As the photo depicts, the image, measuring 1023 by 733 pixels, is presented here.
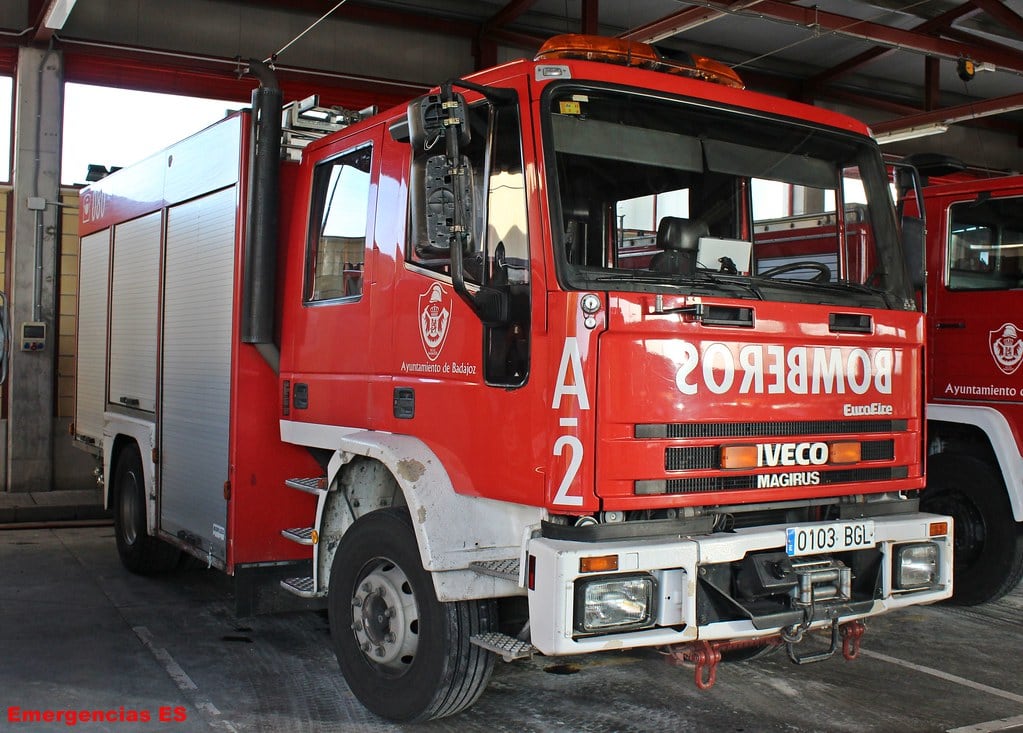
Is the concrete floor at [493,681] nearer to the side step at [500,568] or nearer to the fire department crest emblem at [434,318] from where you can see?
the side step at [500,568]

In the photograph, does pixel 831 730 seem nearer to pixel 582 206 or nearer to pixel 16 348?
pixel 582 206

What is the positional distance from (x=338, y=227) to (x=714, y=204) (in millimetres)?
1817

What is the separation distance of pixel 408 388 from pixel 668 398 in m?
1.22

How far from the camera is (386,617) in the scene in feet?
14.5

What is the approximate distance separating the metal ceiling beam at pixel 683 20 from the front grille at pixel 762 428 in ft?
17.6

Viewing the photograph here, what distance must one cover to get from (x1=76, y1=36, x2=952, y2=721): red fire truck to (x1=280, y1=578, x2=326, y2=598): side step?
0.03 m

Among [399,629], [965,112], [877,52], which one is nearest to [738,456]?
[399,629]

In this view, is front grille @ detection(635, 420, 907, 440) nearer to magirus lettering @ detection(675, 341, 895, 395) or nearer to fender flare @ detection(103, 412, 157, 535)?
magirus lettering @ detection(675, 341, 895, 395)

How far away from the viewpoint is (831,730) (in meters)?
4.46

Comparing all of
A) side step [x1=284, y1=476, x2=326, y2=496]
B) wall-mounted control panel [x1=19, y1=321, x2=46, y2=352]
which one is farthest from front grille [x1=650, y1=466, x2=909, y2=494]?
wall-mounted control panel [x1=19, y1=321, x2=46, y2=352]

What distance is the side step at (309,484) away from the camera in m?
5.02

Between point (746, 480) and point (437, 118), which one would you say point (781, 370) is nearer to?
point (746, 480)

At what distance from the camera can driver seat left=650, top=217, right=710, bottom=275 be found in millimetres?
4059

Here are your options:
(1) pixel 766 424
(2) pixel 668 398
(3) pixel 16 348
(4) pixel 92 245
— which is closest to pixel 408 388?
(2) pixel 668 398
